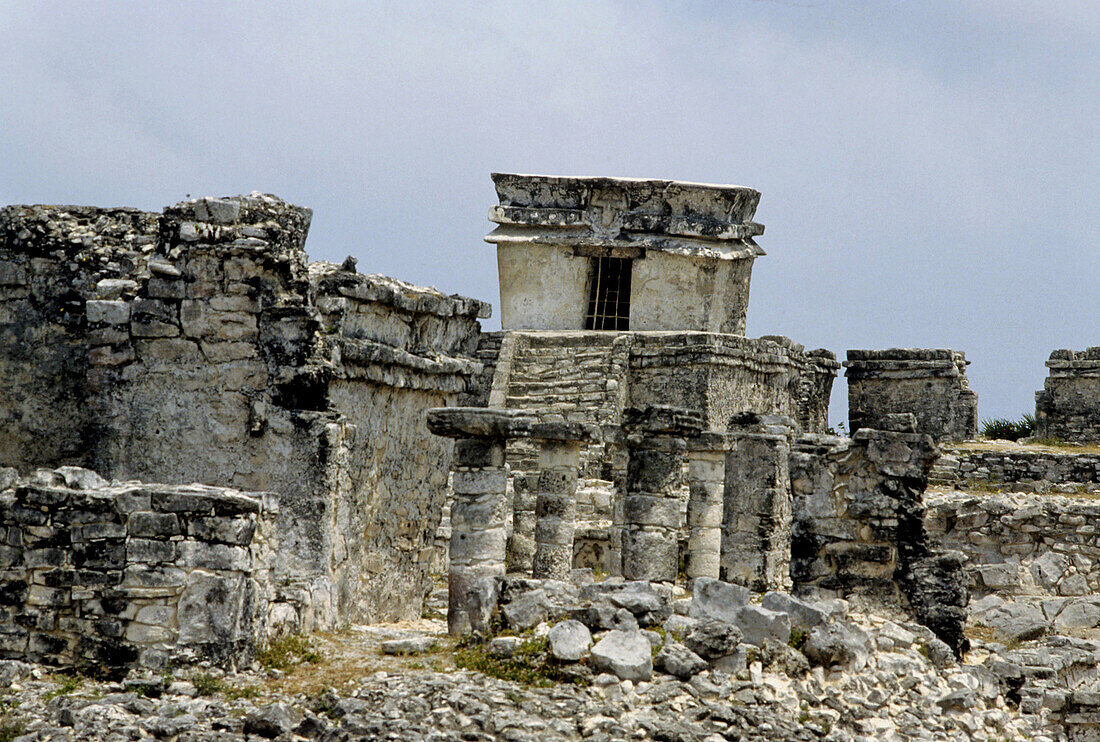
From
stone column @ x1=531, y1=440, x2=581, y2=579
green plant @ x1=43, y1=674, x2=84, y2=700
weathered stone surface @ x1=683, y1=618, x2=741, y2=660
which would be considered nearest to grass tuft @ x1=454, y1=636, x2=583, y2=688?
weathered stone surface @ x1=683, y1=618, x2=741, y2=660

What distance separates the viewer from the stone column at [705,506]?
14.3m

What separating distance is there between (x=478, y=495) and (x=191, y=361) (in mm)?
2572

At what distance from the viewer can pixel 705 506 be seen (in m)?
14.4

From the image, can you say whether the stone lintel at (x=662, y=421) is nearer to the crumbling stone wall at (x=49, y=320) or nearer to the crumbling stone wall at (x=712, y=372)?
the crumbling stone wall at (x=49, y=320)

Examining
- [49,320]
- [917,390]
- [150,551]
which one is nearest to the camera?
[150,551]

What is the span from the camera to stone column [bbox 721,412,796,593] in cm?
1467

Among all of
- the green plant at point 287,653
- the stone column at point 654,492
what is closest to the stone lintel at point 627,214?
the stone column at point 654,492

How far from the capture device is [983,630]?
11961mm

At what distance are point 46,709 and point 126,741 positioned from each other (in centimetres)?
57

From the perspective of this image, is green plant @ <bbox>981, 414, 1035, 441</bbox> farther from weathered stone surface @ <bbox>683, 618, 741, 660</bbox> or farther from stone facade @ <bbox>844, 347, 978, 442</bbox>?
weathered stone surface @ <bbox>683, 618, 741, 660</bbox>

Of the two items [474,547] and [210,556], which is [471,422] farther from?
[210,556]

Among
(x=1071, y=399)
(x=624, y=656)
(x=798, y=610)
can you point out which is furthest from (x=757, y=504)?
(x=1071, y=399)

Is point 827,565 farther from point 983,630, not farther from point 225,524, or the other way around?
point 225,524

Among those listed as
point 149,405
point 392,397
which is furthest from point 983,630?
point 149,405
